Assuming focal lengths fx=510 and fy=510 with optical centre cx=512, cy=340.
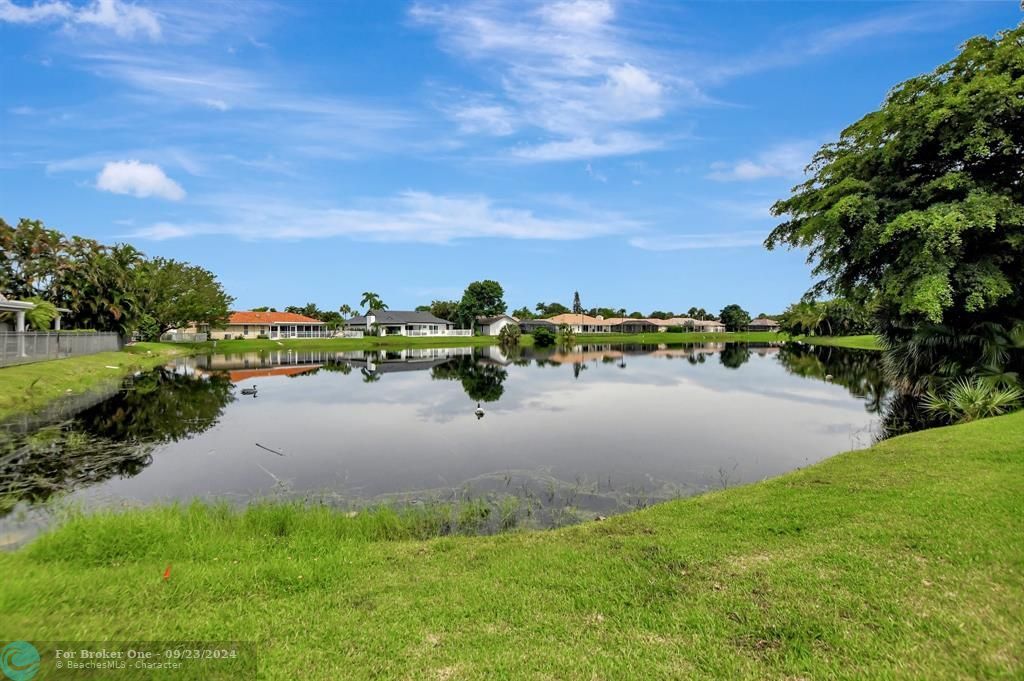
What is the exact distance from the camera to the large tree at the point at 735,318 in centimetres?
15700

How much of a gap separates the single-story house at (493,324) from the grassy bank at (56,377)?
77.1 meters

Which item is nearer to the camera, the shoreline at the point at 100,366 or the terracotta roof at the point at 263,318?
the shoreline at the point at 100,366

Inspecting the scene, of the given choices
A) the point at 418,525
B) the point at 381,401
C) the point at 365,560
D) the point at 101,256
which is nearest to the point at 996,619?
the point at 365,560

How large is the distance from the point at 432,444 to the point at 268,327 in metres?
94.1

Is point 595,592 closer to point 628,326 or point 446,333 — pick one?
point 446,333

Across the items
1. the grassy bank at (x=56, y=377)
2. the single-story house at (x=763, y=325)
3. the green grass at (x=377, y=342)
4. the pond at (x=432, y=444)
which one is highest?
the single-story house at (x=763, y=325)

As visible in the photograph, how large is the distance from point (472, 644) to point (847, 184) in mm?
21137

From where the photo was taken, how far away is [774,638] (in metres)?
4.62

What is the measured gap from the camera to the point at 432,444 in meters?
17.1

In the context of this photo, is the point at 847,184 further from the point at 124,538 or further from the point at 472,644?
the point at 124,538

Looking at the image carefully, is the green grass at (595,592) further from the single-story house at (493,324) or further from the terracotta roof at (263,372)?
the single-story house at (493,324)

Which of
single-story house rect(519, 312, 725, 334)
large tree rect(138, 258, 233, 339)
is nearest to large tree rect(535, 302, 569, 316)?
single-story house rect(519, 312, 725, 334)

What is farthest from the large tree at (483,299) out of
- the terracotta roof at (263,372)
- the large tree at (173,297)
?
the terracotta roof at (263,372)

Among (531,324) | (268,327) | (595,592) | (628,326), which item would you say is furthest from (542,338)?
(595,592)
